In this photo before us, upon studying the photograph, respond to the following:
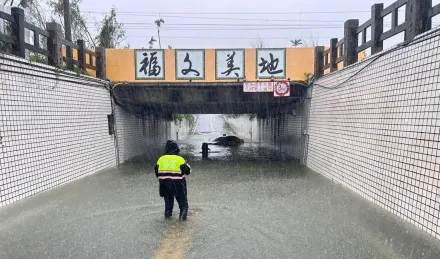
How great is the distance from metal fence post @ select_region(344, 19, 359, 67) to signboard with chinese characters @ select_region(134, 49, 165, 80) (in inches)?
247

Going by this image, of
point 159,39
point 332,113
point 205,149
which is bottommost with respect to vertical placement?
point 205,149

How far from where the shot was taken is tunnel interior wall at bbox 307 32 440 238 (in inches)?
190

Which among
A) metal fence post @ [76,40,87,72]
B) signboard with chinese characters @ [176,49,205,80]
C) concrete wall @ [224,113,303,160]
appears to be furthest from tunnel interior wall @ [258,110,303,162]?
metal fence post @ [76,40,87,72]

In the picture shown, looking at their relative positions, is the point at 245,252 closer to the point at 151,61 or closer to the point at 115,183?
the point at 115,183

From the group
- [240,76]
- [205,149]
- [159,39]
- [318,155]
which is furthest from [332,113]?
[159,39]

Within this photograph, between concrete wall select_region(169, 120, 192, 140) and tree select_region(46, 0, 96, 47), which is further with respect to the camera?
concrete wall select_region(169, 120, 192, 140)

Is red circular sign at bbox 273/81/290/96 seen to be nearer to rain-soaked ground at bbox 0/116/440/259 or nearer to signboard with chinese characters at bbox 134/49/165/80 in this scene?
signboard with chinese characters at bbox 134/49/165/80

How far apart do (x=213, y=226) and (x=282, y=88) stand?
7929mm

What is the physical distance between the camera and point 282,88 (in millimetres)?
12359

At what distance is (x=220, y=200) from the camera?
7.17m

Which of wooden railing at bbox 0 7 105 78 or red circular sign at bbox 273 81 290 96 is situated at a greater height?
wooden railing at bbox 0 7 105 78

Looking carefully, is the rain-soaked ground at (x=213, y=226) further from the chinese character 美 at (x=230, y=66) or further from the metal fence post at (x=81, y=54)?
the chinese character 美 at (x=230, y=66)

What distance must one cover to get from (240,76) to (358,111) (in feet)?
18.6

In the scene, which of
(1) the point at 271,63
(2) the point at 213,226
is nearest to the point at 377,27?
(1) the point at 271,63
